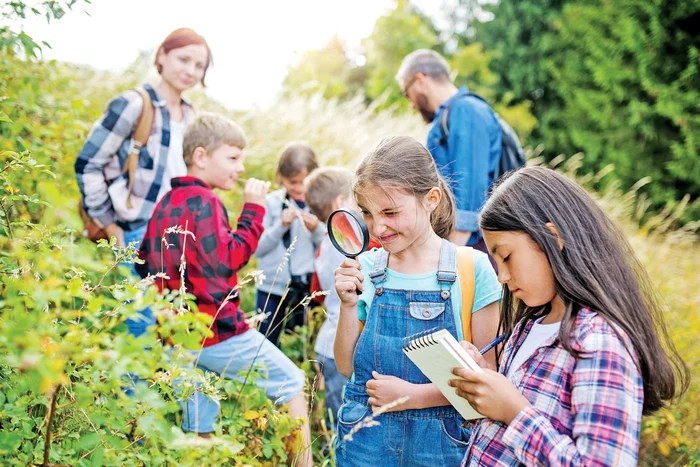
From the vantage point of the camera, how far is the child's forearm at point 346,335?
6.79 ft

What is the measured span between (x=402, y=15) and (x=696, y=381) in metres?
11.1

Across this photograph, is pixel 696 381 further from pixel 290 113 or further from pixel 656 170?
pixel 656 170

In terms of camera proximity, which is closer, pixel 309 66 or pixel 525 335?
pixel 525 335

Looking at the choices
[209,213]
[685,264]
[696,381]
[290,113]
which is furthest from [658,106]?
[209,213]

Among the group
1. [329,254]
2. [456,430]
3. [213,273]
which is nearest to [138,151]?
[213,273]

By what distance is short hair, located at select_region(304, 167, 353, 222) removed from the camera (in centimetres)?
346

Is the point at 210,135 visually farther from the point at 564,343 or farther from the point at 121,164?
the point at 564,343

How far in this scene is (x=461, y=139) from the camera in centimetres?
338

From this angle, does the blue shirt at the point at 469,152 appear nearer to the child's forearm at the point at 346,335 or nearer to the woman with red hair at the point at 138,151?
the child's forearm at the point at 346,335

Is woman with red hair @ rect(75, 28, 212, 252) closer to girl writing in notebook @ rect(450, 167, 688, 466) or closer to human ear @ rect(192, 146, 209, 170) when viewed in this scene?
human ear @ rect(192, 146, 209, 170)

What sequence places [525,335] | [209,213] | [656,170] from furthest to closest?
[656,170], [209,213], [525,335]

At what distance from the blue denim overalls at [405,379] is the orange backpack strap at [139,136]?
1.90 meters

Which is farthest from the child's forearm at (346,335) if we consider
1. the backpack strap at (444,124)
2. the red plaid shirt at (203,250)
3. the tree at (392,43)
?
the tree at (392,43)

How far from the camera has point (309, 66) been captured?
1250cm
